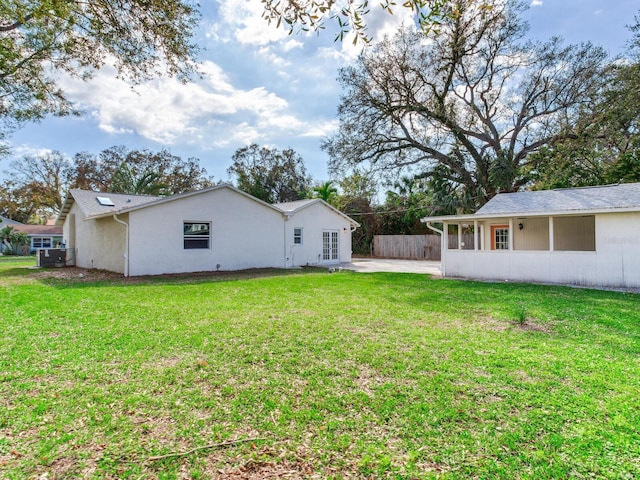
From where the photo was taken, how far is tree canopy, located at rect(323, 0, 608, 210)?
19.0 metres

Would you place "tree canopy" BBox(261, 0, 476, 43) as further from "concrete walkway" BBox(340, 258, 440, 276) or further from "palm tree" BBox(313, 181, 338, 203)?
"palm tree" BBox(313, 181, 338, 203)

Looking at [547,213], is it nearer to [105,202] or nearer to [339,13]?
[339,13]

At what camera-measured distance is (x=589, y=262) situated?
10.4 meters

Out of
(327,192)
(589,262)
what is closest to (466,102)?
(327,192)

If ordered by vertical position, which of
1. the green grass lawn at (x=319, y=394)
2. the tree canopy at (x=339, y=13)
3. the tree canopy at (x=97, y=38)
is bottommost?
the green grass lawn at (x=319, y=394)

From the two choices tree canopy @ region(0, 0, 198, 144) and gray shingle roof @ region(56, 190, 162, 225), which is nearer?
tree canopy @ region(0, 0, 198, 144)

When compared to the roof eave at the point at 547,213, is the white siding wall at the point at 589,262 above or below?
below

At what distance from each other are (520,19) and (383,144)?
9.59m

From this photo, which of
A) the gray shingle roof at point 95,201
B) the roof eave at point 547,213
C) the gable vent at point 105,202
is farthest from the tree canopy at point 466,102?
the gable vent at point 105,202

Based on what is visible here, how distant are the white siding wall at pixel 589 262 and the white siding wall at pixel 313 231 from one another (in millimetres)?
9006

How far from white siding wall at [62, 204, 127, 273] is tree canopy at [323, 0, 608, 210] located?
1303 cm

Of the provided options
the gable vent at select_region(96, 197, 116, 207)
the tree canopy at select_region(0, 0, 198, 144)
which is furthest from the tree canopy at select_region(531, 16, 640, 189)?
the gable vent at select_region(96, 197, 116, 207)

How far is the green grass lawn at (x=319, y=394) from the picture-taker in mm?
2377

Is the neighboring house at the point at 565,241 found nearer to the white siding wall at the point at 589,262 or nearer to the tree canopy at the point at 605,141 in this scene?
the white siding wall at the point at 589,262
